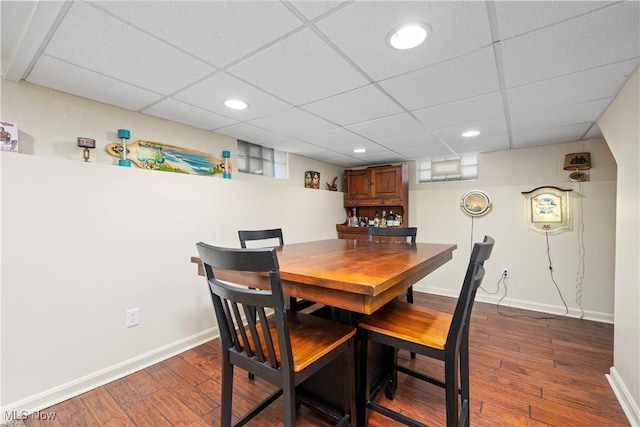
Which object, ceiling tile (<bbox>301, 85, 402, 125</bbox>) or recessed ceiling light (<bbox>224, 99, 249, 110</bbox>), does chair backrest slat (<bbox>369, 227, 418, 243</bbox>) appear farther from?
recessed ceiling light (<bbox>224, 99, 249, 110</bbox>)

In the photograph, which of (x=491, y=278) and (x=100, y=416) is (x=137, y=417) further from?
(x=491, y=278)

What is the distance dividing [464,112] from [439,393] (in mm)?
2191

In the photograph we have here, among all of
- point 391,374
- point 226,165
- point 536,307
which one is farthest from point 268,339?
point 536,307

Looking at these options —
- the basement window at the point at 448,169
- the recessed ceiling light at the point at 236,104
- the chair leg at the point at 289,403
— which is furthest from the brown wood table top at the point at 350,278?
the basement window at the point at 448,169

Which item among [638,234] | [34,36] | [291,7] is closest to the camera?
[291,7]

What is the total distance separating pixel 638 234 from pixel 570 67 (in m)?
1.09

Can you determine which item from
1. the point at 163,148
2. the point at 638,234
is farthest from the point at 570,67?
the point at 163,148

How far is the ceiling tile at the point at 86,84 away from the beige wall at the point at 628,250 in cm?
323

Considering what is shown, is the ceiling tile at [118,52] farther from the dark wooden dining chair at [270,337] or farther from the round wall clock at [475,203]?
the round wall clock at [475,203]

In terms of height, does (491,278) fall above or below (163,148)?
below

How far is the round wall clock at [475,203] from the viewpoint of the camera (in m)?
3.92

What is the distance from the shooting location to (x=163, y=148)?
2.58 meters

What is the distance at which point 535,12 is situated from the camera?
1200 mm

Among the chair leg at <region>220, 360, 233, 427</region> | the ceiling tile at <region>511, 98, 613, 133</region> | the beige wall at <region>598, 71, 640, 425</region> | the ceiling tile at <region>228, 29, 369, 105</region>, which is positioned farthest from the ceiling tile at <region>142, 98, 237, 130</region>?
the beige wall at <region>598, 71, 640, 425</region>
